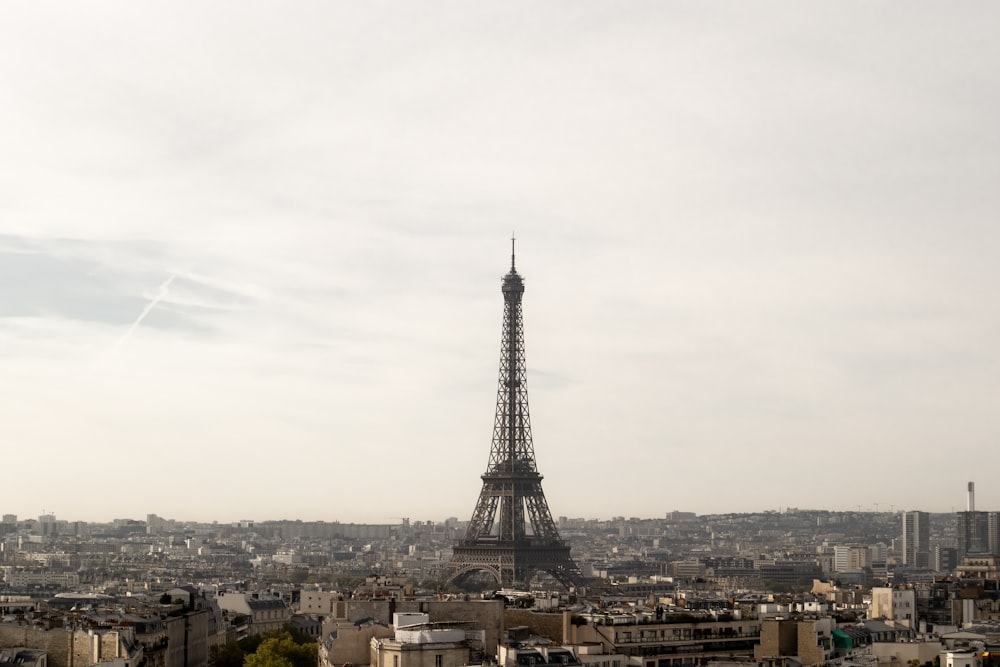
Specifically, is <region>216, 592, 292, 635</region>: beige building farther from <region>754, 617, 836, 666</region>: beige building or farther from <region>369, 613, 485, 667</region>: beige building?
<region>369, 613, 485, 667</region>: beige building

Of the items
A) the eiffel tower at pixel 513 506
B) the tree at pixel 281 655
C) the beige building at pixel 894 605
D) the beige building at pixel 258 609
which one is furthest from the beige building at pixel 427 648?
the eiffel tower at pixel 513 506

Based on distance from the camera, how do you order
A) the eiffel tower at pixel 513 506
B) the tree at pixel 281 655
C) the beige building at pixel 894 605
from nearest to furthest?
the tree at pixel 281 655 < the beige building at pixel 894 605 < the eiffel tower at pixel 513 506

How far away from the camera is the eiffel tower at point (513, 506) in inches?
6585

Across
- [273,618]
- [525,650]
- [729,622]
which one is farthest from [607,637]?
[273,618]

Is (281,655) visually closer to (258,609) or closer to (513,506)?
(258,609)

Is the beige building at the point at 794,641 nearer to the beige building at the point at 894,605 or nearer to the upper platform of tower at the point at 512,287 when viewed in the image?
the beige building at the point at 894,605

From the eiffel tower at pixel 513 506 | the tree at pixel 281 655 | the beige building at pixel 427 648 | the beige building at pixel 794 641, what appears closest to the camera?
the beige building at pixel 427 648

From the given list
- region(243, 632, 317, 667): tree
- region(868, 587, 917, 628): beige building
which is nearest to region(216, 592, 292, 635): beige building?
region(243, 632, 317, 667): tree

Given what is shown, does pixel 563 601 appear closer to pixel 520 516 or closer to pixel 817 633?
pixel 817 633

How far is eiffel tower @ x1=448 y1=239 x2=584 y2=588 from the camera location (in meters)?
167

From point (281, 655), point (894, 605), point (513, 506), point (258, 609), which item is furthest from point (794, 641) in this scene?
point (513, 506)

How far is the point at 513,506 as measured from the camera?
168875mm

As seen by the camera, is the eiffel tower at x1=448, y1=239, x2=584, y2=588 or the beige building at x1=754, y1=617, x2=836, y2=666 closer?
the beige building at x1=754, y1=617, x2=836, y2=666

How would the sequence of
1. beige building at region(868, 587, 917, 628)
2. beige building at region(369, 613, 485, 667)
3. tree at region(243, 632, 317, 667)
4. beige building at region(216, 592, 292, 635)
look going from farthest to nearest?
beige building at region(216, 592, 292, 635) → beige building at region(868, 587, 917, 628) → tree at region(243, 632, 317, 667) → beige building at region(369, 613, 485, 667)
